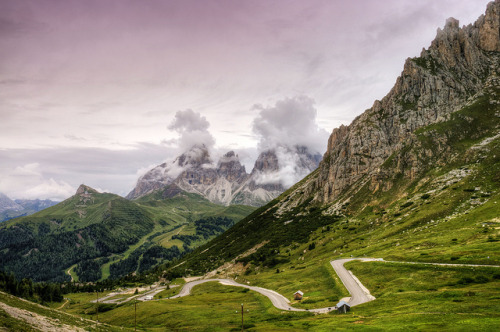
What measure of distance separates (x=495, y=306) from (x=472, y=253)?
41.0m

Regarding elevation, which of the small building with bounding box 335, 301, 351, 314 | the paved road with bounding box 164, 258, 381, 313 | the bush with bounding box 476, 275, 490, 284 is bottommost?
the paved road with bounding box 164, 258, 381, 313

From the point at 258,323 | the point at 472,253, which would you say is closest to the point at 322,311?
the point at 258,323

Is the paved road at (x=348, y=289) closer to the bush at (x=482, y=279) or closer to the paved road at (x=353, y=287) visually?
the paved road at (x=353, y=287)

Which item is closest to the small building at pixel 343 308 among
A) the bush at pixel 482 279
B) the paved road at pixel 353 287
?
the paved road at pixel 353 287

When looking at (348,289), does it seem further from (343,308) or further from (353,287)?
(343,308)

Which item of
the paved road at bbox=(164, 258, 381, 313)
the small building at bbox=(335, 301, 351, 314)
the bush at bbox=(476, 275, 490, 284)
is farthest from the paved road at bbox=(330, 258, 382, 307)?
the bush at bbox=(476, 275, 490, 284)

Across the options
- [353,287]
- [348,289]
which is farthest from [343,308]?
[353,287]

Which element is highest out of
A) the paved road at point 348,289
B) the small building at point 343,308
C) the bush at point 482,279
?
the bush at point 482,279

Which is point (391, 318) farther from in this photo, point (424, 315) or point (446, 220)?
point (446, 220)

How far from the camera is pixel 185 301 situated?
137000 millimetres

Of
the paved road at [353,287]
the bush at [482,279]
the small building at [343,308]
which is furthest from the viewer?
the paved road at [353,287]

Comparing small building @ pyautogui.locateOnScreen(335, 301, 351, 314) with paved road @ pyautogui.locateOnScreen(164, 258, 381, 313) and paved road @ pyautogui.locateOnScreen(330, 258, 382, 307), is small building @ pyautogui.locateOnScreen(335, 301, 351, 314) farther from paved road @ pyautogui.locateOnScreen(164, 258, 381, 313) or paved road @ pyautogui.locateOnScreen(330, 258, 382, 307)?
paved road @ pyautogui.locateOnScreen(164, 258, 381, 313)

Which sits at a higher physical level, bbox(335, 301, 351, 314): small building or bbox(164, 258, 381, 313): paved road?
bbox(335, 301, 351, 314): small building

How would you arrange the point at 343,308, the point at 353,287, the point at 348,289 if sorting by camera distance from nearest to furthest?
1. the point at 343,308
2. the point at 348,289
3. the point at 353,287
